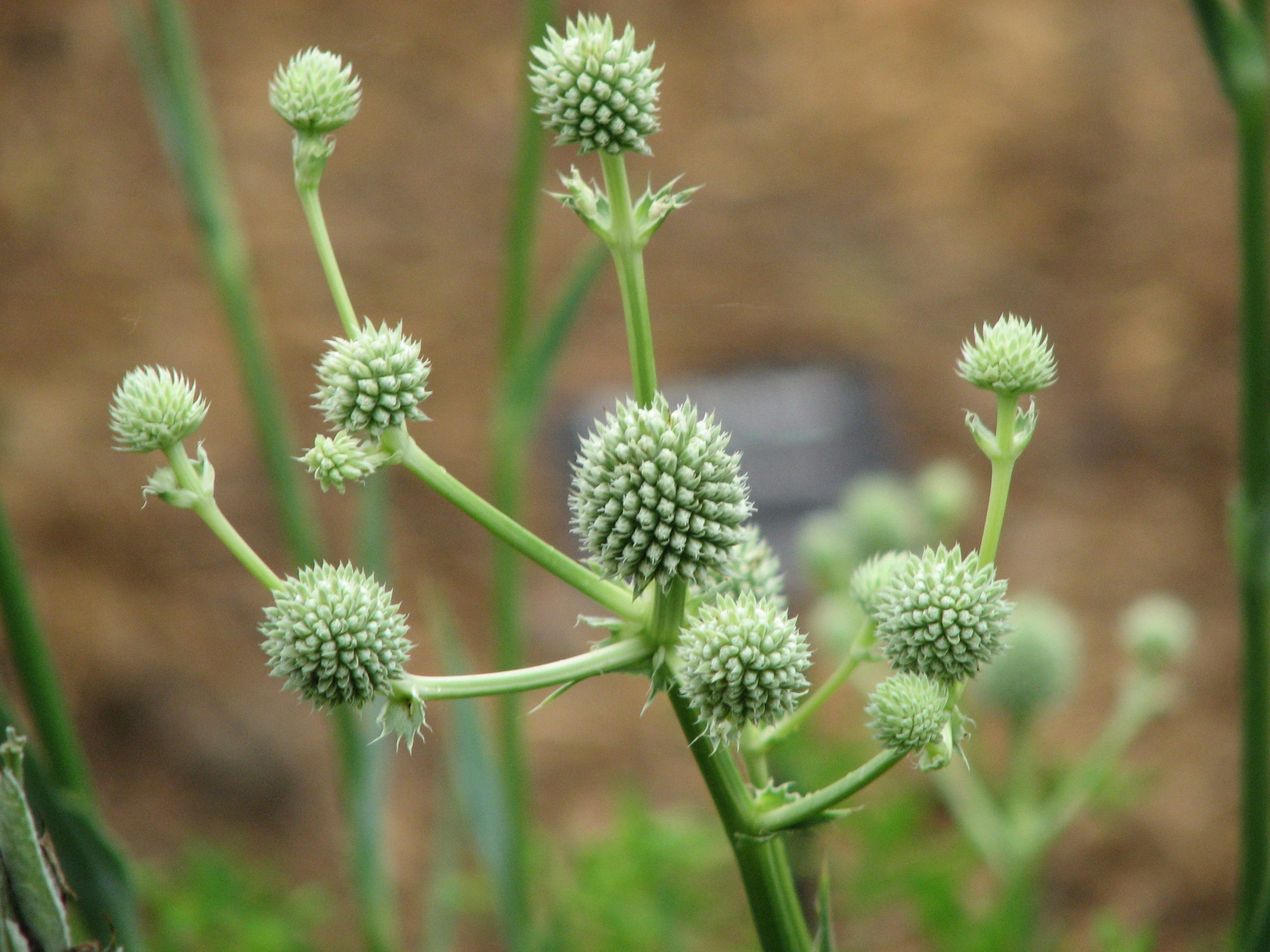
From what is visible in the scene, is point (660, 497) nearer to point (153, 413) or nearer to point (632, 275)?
point (632, 275)

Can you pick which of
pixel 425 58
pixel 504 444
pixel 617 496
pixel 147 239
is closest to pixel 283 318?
pixel 147 239

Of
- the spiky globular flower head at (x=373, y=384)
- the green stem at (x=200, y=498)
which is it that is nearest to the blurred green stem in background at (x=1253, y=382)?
the spiky globular flower head at (x=373, y=384)

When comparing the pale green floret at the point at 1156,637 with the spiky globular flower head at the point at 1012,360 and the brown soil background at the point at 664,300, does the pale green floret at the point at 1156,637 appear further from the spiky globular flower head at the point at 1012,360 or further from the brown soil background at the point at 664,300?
the brown soil background at the point at 664,300

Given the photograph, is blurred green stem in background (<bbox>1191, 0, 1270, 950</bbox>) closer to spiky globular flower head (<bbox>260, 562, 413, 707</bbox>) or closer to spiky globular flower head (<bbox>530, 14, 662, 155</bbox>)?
spiky globular flower head (<bbox>530, 14, 662, 155</bbox>)

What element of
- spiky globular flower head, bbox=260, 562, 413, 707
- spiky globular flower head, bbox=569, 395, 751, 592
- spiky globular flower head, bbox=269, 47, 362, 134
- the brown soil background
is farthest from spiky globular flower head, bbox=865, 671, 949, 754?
the brown soil background

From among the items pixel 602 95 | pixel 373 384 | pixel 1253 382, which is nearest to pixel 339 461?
pixel 373 384

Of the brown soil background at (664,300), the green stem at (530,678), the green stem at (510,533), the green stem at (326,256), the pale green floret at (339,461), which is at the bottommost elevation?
the green stem at (530,678)
